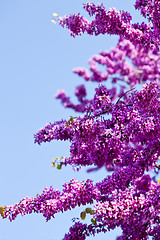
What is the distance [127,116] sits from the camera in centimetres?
443

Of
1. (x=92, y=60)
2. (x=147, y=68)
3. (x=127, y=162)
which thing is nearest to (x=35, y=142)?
(x=127, y=162)

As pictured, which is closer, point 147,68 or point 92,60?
point 147,68

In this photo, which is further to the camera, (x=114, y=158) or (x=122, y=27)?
(x=122, y=27)

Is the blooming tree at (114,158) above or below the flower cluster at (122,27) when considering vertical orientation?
below

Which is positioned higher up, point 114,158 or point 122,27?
point 122,27

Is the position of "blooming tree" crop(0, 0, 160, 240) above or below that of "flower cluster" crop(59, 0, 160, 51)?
below

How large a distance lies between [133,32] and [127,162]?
235 centimetres

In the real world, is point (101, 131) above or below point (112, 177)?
above

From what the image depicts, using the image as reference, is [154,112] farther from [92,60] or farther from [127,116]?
[92,60]

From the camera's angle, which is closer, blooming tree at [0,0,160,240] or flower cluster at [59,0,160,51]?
blooming tree at [0,0,160,240]

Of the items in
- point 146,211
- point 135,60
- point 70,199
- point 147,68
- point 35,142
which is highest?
point 135,60

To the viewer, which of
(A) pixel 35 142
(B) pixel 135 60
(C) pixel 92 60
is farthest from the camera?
(C) pixel 92 60

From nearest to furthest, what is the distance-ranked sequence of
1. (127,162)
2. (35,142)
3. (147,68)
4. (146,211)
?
(146,211) < (127,162) < (35,142) < (147,68)

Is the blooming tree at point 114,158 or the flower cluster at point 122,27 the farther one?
the flower cluster at point 122,27
